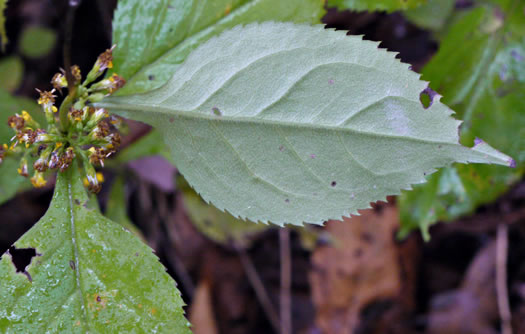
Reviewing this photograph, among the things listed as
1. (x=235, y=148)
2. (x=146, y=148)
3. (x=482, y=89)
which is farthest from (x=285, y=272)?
(x=235, y=148)

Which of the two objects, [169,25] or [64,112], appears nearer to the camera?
[64,112]

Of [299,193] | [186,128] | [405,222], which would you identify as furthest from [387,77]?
[405,222]

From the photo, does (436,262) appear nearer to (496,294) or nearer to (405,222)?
(496,294)

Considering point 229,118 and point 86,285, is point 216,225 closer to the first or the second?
point 86,285

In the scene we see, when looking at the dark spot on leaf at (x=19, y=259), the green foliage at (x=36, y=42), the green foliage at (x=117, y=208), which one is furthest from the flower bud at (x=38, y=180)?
the green foliage at (x=36, y=42)

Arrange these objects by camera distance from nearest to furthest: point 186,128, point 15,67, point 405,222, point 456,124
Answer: point 456,124 → point 186,128 → point 405,222 → point 15,67

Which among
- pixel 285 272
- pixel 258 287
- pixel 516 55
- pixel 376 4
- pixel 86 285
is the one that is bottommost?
pixel 258 287

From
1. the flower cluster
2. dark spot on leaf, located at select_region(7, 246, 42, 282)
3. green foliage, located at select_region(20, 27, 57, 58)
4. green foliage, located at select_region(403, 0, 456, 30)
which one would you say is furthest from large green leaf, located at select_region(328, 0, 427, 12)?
green foliage, located at select_region(20, 27, 57, 58)
